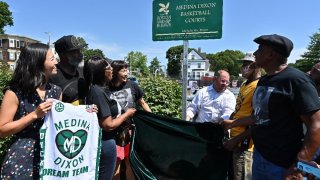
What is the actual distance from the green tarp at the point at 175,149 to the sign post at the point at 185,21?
1.09m

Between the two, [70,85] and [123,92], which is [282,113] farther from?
[123,92]

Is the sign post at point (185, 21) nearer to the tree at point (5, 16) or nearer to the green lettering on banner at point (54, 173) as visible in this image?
the green lettering on banner at point (54, 173)

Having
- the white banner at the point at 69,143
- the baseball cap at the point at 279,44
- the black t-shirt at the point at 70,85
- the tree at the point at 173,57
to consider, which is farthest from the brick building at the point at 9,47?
the baseball cap at the point at 279,44

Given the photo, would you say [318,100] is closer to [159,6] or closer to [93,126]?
[93,126]

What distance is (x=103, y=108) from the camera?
310 cm

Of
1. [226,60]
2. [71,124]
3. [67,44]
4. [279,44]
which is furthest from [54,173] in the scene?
[226,60]

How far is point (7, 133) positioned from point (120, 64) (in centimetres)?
226

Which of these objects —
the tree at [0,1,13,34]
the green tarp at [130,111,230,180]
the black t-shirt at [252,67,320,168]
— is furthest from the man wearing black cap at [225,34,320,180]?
the tree at [0,1,13,34]

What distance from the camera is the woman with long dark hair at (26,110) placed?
239cm

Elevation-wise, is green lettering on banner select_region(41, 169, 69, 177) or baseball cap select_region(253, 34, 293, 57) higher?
baseball cap select_region(253, 34, 293, 57)

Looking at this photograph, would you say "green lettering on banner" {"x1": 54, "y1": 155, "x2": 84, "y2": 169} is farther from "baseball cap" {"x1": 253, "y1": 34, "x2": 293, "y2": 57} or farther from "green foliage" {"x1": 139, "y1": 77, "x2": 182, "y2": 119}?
"green foliage" {"x1": 139, "y1": 77, "x2": 182, "y2": 119}

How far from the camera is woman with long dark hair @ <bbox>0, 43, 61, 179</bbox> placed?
94.3 inches

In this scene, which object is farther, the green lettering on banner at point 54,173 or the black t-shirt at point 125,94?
the black t-shirt at point 125,94

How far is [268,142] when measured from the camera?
9.02ft
